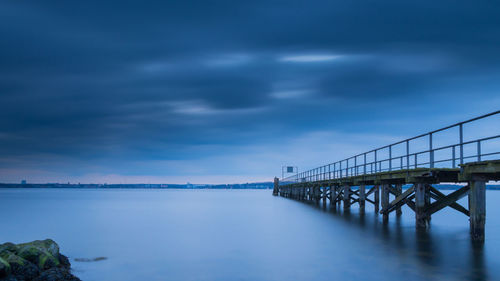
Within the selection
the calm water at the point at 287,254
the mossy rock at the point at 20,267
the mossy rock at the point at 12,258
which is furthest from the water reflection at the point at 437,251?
the mossy rock at the point at 12,258

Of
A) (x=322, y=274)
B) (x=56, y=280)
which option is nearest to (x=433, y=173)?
(x=322, y=274)

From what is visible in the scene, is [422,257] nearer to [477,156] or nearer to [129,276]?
[477,156]

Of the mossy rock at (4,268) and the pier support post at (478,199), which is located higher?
the pier support post at (478,199)

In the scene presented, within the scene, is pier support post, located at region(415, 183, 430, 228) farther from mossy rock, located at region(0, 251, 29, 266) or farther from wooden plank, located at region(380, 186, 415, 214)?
mossy rock, located at region(0, 251, 29, 266)

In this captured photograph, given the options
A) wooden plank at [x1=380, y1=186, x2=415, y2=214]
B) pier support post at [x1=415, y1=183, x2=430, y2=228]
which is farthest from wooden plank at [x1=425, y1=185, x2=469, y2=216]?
wooden plank at [x1=380, y1=186, x2=415, y2=214]

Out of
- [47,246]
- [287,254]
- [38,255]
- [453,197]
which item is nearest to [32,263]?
[38,255]

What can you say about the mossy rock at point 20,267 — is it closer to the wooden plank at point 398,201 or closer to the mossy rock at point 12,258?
the mossy rock at point 12,258

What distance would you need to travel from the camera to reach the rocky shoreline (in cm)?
1098

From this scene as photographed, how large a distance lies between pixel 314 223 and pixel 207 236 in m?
7.86

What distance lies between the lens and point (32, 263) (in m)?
12.0

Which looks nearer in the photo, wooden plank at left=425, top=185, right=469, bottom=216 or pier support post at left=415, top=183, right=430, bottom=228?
wooden plank at left=425, top=185, right=469, bottom=216

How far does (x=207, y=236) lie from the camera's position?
2500 cm

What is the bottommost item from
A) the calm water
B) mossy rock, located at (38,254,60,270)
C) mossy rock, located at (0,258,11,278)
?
the calm water

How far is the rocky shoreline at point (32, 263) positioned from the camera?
432 inches
